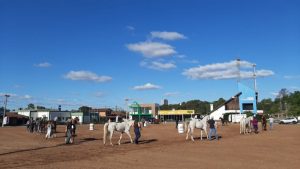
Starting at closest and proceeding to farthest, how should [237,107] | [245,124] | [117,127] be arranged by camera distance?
[117,127] < [245,124] < [237,107]

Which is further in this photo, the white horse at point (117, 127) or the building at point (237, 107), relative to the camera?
the building at point (237, 107)

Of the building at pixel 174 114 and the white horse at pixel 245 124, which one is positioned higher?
the building at pixel 174 114

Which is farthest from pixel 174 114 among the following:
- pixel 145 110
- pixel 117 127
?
pixel 117 127

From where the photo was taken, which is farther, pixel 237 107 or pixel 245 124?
pixel 237 107

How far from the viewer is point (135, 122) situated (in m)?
26.6

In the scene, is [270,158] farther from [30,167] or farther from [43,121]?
[43,121]

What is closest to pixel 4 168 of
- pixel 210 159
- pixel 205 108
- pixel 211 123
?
pixel 210 159

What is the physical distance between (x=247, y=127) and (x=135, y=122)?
57.4ft

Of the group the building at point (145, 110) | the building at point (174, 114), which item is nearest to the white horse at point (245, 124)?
the building at point (145, 110)

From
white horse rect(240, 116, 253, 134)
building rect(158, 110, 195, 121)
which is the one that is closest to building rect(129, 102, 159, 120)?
building rect(158, 110, 195, 121)

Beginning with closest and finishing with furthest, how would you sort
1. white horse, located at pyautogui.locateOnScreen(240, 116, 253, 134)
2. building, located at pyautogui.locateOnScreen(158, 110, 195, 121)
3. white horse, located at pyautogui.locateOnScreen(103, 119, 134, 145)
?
1. white horse, located at pyautogui.locateOnScreen(103, 119, 134, 145)
2. white horse, located at pyautogui.locateOnScreen(240, 116, 253, 134)
3. building, located at pyautogui.locateOnScreen(158, 110, 195, 121)

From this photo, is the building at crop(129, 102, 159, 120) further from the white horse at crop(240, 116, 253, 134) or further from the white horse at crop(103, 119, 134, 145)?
the white horse at crop(103, 119, 134, 145)

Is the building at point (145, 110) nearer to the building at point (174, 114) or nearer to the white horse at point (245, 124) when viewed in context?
the building at point (174, 114)

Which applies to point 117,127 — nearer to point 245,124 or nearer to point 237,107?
point 245,124
